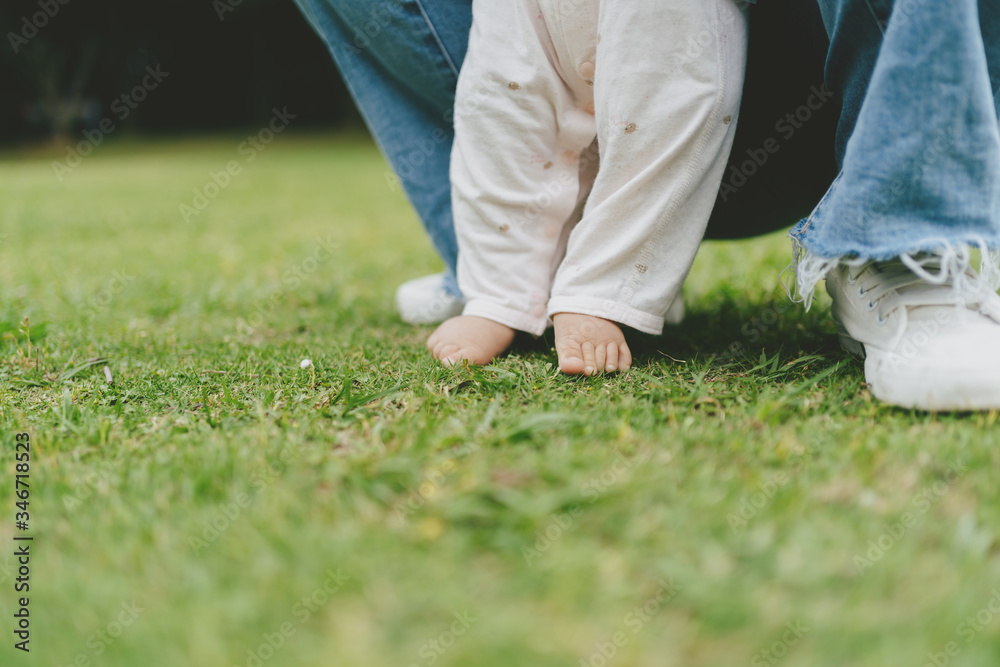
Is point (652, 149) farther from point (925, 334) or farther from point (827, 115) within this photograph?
point (925, 334)

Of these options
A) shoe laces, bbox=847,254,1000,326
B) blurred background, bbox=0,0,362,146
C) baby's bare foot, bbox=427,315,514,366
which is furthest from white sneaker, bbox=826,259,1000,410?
blurred background, bbox=0,0,362,146

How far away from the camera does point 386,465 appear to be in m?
0.87

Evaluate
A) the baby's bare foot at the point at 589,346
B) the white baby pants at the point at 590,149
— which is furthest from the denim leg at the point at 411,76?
the baby's bare foot at the point at 589,346

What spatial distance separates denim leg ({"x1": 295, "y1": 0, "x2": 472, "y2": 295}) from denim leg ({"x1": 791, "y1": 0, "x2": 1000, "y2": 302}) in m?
0.78

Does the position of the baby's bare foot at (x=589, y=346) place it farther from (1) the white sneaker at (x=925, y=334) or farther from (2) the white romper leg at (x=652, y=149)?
(1) the white sneaker at (x=925, y=334)

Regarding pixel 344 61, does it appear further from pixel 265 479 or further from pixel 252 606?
pixel 252 606

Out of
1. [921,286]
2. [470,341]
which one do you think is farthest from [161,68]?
[921,286]

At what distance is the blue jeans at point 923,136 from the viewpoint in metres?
0.96

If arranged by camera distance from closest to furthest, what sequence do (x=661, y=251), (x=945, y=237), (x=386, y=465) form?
(x=386, y=465) < (x=945, y=237) < (x=661, y=251)

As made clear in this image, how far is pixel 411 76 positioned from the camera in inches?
64.9

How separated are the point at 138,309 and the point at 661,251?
142 cm

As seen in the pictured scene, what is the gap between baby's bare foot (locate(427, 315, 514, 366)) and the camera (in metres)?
1.34

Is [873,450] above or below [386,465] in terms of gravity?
below

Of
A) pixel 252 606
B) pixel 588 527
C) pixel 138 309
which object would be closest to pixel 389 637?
pixel 252 606
